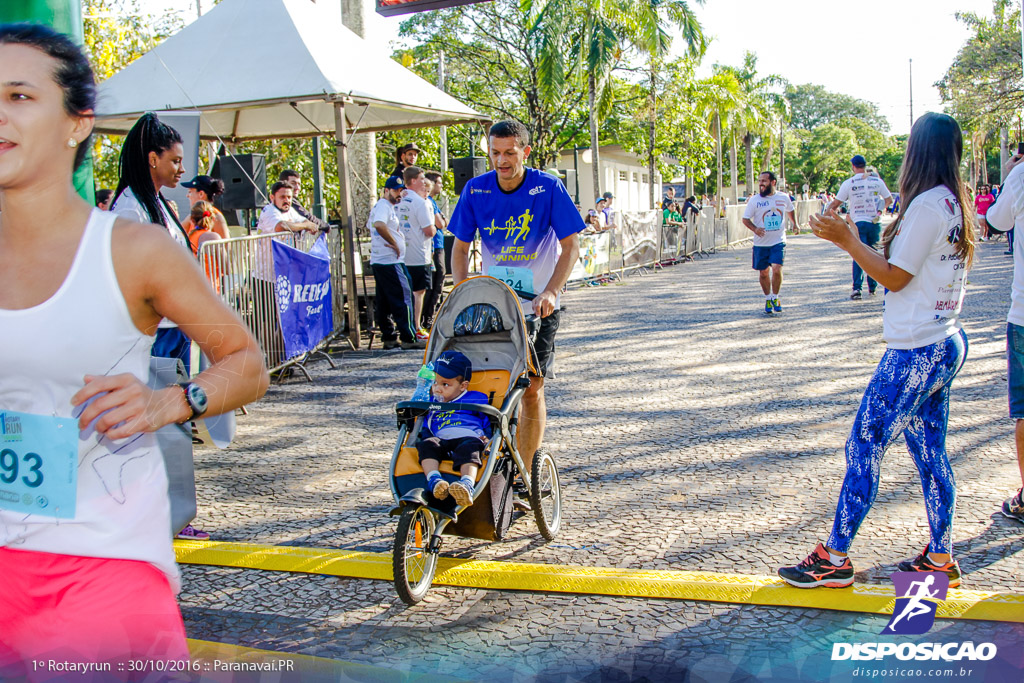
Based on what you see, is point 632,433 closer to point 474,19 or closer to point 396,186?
point 396,186

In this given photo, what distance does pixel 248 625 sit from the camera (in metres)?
3.54

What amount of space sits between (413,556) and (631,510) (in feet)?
5.00

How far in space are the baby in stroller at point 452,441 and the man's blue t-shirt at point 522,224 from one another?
0.79 meters

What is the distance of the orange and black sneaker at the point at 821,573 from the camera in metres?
3.64

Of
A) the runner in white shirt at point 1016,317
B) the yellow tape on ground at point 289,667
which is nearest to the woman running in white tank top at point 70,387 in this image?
the yellow tape on ground at point 289,667

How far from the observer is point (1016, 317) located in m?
4.18

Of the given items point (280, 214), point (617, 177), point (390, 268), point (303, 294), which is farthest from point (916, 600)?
point (617, 177)

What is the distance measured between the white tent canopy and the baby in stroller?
23.0 ft

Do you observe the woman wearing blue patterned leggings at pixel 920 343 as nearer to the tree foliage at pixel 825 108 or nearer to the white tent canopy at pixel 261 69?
the white tent canopy at pixel 261 69

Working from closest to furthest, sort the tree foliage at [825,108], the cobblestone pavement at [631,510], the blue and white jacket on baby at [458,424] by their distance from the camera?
1. the cobblestone pavement at [631,510]
2. the blue and white jacket on baby at [458,424]
3. the tree foliage at [825,108]

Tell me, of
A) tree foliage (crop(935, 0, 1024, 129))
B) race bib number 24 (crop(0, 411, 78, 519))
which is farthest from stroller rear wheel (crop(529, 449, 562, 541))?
tree foliage (crop(935, 0, 1024, 129))

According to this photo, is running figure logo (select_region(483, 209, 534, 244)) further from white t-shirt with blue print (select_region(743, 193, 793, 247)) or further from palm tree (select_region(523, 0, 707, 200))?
palm tree (select_region(523, 0, 707, 200))

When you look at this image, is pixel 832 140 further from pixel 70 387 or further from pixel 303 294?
pixel 70 387

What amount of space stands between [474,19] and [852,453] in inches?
1223
